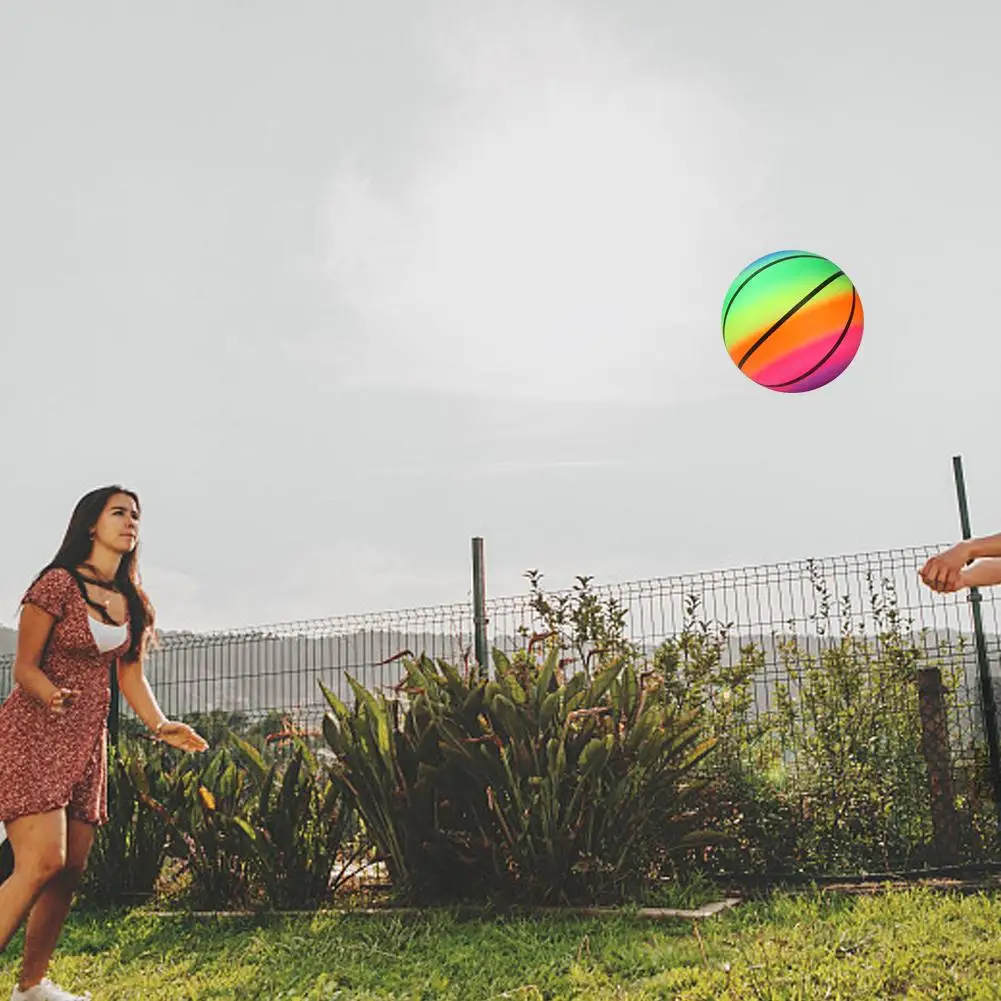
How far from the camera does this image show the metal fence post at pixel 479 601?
804 cm

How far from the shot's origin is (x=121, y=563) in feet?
17.1

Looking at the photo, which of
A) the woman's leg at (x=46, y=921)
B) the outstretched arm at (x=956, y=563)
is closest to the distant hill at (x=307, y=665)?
the woman's leg at (x=46, y=921)

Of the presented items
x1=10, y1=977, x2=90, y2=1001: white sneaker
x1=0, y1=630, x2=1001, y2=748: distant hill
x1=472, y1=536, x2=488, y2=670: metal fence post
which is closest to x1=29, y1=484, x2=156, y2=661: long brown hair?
x1=10, y1=977, x2=90, y2=1001: white sneaker

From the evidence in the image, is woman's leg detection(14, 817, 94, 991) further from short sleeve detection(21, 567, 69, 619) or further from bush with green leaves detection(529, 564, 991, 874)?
bush with green leaves detection(529, 564, 991, 874)

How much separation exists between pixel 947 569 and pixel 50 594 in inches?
134

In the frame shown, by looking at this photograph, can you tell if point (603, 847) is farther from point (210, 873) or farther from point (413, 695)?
point (210, 873)

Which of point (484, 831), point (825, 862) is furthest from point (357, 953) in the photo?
point (825, 862)

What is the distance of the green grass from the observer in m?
4.28

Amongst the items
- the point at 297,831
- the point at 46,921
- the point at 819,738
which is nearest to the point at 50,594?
the point at 46,921

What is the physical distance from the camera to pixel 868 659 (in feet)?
23.8

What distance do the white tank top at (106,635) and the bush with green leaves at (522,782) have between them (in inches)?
71.7

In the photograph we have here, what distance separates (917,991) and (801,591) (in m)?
3.57

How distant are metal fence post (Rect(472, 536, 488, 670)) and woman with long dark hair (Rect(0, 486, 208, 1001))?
3078 millimetres

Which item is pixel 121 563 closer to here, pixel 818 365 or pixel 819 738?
pixel 818 365
